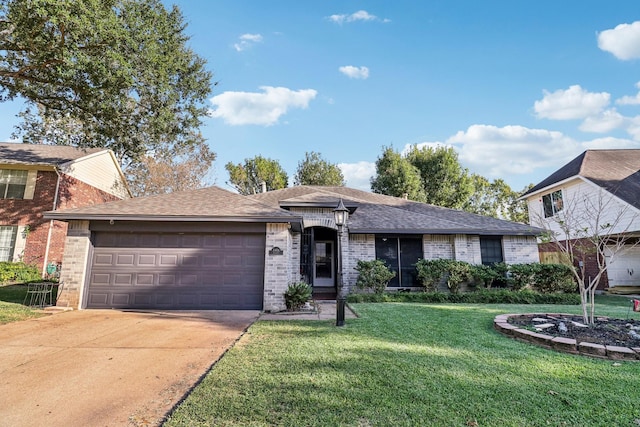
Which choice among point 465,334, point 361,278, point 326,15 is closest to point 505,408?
point 465,334

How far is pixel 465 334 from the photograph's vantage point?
Result: 17.3ft

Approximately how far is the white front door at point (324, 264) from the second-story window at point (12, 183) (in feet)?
44.9

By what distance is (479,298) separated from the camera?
32.0ft

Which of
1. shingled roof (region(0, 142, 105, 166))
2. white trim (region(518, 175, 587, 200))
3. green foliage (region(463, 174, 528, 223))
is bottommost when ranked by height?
white trim (region(518, 175, 587, 200))

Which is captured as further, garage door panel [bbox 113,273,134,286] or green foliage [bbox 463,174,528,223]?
green foliage [bbox 463,174,528,223]

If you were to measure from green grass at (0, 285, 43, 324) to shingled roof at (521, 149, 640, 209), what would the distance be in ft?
66.6

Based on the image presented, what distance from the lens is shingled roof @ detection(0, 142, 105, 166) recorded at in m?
13.7

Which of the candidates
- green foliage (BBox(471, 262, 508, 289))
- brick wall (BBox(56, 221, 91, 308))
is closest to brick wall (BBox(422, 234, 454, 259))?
green foliage (BBox(471, 262, 508, 289))

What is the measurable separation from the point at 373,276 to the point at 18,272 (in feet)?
46.3

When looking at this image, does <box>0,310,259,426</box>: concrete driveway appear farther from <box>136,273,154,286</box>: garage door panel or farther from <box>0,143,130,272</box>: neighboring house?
<box>0,143,130,272</box>: neighboring house

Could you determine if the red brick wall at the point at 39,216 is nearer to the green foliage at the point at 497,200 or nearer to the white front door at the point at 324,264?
the white front door at the point at 324,264

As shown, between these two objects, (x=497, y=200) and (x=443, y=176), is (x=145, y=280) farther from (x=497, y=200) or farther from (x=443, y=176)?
(x=497, y=200)

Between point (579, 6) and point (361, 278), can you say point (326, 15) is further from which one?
point (361, 278)

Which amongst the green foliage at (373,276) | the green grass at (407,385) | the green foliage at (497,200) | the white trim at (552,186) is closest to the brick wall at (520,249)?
the green foliage at (373,276)
